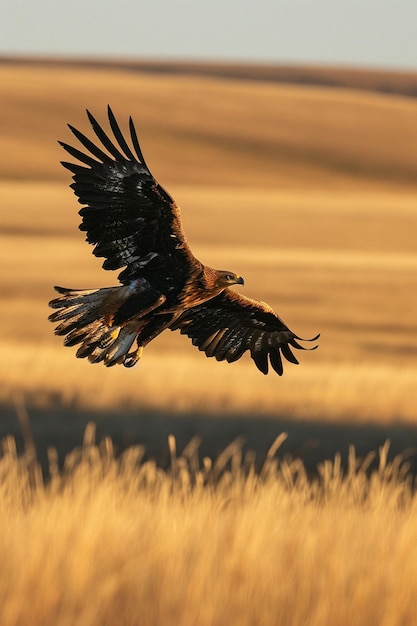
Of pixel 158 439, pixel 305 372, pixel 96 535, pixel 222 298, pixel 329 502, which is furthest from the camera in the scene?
pixel 305 372

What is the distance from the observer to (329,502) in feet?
24.6

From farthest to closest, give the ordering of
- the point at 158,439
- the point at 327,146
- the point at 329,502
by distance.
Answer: the point at 327,146
the point at 158,439
the point at 329,502

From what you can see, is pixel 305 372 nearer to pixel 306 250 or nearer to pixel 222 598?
pixel 222 598

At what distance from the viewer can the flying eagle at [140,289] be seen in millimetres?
1938

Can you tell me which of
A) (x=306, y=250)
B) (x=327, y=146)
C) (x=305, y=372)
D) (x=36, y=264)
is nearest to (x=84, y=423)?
(x=305, y=372)

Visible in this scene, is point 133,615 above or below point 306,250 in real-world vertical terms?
below

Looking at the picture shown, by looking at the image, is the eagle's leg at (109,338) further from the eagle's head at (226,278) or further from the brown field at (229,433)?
the brown field at (229,433)

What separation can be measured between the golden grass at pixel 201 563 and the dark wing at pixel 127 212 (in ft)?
11.6

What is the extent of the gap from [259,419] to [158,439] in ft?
4.37

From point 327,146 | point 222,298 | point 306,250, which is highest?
point 327,146

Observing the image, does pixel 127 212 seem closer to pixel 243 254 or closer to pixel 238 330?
pixel 238 330

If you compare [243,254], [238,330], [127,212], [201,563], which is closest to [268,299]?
[243,254]

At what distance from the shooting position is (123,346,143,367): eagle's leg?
6.25 ft

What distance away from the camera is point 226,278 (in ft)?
6.86
